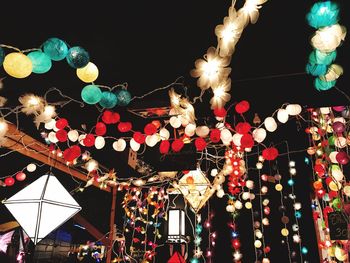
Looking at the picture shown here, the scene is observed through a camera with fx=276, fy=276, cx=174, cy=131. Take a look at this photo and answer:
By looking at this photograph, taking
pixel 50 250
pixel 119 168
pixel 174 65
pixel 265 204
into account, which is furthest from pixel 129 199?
pixel 174 65

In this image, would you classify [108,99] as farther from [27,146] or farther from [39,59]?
[27,146]

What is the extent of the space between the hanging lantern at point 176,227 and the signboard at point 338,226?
1808mm

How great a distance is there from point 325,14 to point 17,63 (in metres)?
1.74

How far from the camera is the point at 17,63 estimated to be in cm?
161

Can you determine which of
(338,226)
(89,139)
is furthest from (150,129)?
A: (338,226)

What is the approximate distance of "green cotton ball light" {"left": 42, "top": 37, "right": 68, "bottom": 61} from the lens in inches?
64.2

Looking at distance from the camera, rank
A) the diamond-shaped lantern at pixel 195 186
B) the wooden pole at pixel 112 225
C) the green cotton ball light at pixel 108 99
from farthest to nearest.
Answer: the wooden pole at pixel 112 225 < the diamond-shaped lantern at pixel 195 186 < the green cotton ball light at pixel 108 99

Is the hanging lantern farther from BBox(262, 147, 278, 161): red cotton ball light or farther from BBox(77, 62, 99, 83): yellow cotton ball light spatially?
BBox(77, 62, 99, 83): yellow cotton ball light

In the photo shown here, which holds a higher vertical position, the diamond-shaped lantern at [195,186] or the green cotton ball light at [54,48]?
the green cotton ball light at [54,48]

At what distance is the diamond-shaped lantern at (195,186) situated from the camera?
13.5 feet

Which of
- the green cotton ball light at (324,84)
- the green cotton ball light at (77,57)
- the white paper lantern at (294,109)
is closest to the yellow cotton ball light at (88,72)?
the green cotton ball light at (77,57)

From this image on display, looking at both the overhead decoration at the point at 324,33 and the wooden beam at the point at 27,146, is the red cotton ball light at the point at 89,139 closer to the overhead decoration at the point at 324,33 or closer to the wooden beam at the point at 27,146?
the wooden beam at the point at 27,146

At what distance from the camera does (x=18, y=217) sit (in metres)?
1.92

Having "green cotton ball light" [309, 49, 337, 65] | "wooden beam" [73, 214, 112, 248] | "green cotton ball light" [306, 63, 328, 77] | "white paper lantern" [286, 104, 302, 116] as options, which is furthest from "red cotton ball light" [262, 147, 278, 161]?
"wooden beam" [73, 214, 112, 248]
